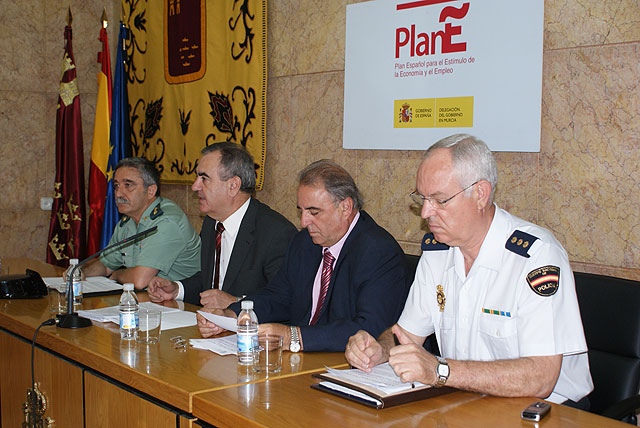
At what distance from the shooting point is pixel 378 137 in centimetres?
366

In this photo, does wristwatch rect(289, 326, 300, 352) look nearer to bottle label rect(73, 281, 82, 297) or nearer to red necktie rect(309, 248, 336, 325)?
red necktie rect(309, 248, 336, 325)

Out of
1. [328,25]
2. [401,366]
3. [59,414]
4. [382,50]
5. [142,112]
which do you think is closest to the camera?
[401,366]

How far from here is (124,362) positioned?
2268 mm

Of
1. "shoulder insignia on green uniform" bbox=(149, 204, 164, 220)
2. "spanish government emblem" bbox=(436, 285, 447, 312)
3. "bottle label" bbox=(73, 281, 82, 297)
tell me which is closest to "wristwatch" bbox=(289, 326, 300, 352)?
"spanish government emblem" bbox=(436, 285, 447, 312)

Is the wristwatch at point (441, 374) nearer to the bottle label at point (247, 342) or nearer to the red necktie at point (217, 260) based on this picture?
→ the bottle label at point (247, 342)

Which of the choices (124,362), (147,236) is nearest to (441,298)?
(124,362)

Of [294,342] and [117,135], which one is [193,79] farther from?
[294,342]

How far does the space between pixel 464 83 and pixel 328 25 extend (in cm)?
108

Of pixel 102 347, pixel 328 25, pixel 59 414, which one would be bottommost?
pixel 59 414

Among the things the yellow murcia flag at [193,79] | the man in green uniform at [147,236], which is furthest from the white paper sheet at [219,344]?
the yellow murcia flag at [193,79]

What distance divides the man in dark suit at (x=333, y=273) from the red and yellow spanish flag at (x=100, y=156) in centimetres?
279

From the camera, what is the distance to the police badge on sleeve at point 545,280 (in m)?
1.99

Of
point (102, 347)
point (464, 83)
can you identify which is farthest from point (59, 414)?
point (464, 83)

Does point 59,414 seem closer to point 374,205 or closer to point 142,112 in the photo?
point 374,205
